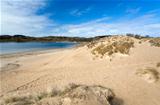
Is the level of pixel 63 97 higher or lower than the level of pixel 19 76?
higher

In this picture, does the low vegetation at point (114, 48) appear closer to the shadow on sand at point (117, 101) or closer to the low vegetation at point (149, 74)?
the low vegetation at point (149, 74)

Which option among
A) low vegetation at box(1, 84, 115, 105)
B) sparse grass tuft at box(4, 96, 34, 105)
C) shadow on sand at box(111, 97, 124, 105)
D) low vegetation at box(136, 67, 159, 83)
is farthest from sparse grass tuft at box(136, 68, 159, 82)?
sparse grass tuft at box(4, 96, 34, 105)

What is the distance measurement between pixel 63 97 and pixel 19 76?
693cm

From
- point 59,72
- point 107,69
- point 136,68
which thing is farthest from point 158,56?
point 59,72

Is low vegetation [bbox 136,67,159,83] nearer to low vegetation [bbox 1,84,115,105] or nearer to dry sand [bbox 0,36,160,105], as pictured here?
dry sand [bbox 0,36,160,105]

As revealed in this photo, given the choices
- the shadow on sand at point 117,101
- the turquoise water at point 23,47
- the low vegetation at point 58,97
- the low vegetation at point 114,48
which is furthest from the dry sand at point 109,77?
the turquoise water at point 23,47

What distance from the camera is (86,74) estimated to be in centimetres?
1119

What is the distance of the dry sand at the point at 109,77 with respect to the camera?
816 centimetres

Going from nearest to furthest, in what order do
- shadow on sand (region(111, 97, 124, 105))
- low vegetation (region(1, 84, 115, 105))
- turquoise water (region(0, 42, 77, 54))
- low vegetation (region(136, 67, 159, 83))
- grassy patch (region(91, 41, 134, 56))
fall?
low vegetation (region(1, 84, 115, 105)) → shadow on sand (region(111, 97, 124, 105)) → low vegetation (region(136, 67, 159, 83)) → grassy patch (region(91, 41, 134, 56)) → turquoise water (region(0, 42, 77, 54))

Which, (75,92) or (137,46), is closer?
(75,92)

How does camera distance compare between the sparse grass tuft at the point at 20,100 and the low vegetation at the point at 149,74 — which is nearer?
the sparse grass tuft at the point at 20,100

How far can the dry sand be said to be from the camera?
8.16 meters

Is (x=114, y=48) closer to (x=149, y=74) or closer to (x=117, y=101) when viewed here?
(x=149, y=74)

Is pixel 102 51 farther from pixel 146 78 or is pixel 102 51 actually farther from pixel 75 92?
pixel 75 92
